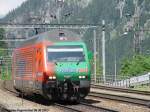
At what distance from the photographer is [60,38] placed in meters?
27.1

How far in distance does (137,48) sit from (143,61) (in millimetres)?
13488

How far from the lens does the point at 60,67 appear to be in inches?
1017

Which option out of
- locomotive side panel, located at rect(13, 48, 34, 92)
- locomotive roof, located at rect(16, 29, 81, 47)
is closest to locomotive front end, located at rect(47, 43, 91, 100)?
locomotive roof, located at rect(16, 29, 81, 47)

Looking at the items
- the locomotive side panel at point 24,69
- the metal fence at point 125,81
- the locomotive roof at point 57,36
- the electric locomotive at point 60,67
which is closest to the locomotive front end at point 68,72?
the electric locomotive at point 60,67

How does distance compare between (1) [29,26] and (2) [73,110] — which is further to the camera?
(1) [29,26]

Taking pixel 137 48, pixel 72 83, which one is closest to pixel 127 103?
pixel 72 83

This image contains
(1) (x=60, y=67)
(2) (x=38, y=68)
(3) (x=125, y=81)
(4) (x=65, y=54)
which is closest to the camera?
(1) (x=60, y=67)

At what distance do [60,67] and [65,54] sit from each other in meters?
0.82

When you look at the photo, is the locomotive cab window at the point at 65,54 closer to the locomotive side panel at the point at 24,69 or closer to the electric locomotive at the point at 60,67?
the electric locomotive at the point at 60,67

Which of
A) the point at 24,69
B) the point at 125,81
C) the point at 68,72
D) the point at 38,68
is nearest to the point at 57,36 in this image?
the point at 38,68

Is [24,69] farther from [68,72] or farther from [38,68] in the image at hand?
[68,72]

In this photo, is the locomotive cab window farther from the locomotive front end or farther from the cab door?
the cab door

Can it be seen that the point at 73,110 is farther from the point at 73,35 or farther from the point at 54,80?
the point at 73,35

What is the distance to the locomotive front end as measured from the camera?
2575cm
